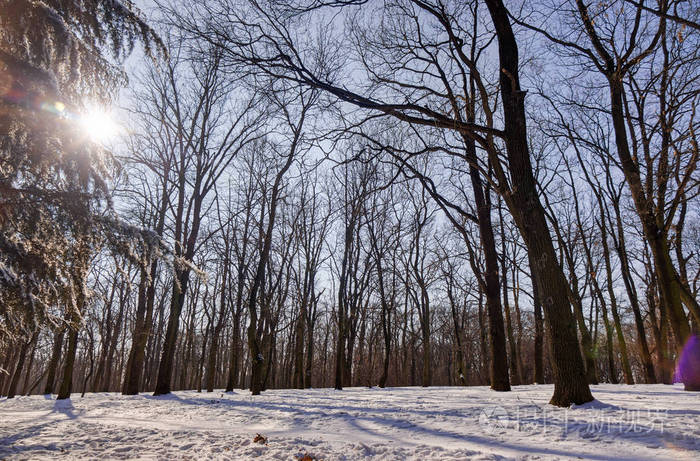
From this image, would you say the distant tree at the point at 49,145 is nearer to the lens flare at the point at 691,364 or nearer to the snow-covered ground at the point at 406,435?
the snow-covered ground at the point at 406,435

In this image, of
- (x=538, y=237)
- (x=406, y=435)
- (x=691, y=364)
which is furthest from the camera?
(x=691, y=364)

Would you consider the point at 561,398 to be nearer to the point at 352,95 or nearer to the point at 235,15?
the point at 352,95

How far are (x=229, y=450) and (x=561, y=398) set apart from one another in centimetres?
424

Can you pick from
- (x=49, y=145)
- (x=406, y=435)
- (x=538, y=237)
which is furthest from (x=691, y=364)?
(x=49, y=145)

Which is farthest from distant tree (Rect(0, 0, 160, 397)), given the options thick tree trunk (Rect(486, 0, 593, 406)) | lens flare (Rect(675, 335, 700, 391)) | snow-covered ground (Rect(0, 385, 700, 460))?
lens flare (Rect(675, 335, 700, 391))

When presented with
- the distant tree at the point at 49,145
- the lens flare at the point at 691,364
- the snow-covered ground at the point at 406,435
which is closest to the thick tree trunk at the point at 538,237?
the snow-covered ground at the point at 406,435

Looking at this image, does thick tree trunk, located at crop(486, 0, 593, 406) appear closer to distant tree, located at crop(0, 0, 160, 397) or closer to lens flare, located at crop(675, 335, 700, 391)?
lens flare, located at crop(675, 335, 700, 391)

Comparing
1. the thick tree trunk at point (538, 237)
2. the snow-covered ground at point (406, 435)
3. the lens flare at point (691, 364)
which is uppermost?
the thick tree trunk at point (538, 237)

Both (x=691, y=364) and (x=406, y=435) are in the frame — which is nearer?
(x=406, y=435)

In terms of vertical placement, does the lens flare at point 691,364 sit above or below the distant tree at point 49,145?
below

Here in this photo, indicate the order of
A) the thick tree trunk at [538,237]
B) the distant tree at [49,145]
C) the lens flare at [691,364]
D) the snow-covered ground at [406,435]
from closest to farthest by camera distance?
the snow-covered ground at [406,435] < the distant tree at [49,145] < the thick tree trunk at [538,237] < the lens flare at [691,364]

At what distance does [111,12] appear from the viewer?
4336 mm

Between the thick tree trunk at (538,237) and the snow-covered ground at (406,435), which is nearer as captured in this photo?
the snow-covered ground at (406,435)

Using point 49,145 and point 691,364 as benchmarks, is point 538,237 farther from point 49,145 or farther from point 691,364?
point 49,145
